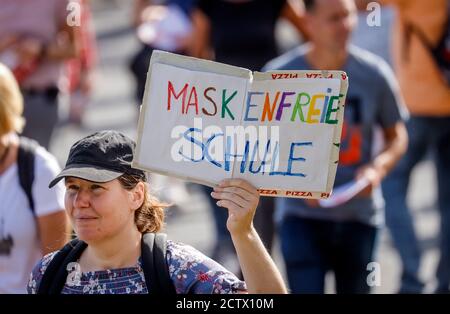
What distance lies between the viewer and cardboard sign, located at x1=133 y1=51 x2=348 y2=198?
4031 millimetres

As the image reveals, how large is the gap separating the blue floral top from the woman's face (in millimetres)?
129

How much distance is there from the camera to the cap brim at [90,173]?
421 centimetres

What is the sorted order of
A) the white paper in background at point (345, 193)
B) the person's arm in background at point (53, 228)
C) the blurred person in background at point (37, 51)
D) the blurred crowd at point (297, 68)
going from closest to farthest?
the person's arm in background at point (53, 228) → the blurred crowd at point (297, 68) → the white paper in background at point (345, 193) → the blurred person in background at point (37, 51)

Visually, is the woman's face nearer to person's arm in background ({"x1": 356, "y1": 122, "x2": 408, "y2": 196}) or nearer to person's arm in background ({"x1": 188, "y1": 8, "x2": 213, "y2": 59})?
person's arm in background ({"x1": 356, "y1": 122, "x2": 408, "y2": 196})

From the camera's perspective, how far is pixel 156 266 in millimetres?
4199

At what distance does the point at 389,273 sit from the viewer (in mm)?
8117

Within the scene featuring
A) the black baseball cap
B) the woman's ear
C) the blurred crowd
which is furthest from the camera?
the blurred crowd

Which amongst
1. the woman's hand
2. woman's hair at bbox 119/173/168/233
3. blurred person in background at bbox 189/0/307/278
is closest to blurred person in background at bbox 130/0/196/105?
blurred person in background at bbox 189/0/307/278

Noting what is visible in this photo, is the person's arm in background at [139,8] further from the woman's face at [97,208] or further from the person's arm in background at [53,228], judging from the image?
the woman's face at [97,208]

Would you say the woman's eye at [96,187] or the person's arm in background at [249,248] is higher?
the woman's eye at [96,187]

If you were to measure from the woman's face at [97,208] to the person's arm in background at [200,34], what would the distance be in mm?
3705

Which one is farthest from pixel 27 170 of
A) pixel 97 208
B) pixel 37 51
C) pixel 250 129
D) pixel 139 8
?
pixel 139 8

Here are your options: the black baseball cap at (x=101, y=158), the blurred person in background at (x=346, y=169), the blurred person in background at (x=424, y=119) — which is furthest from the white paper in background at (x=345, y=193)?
the black baseball cap at (x=101, y=158)
